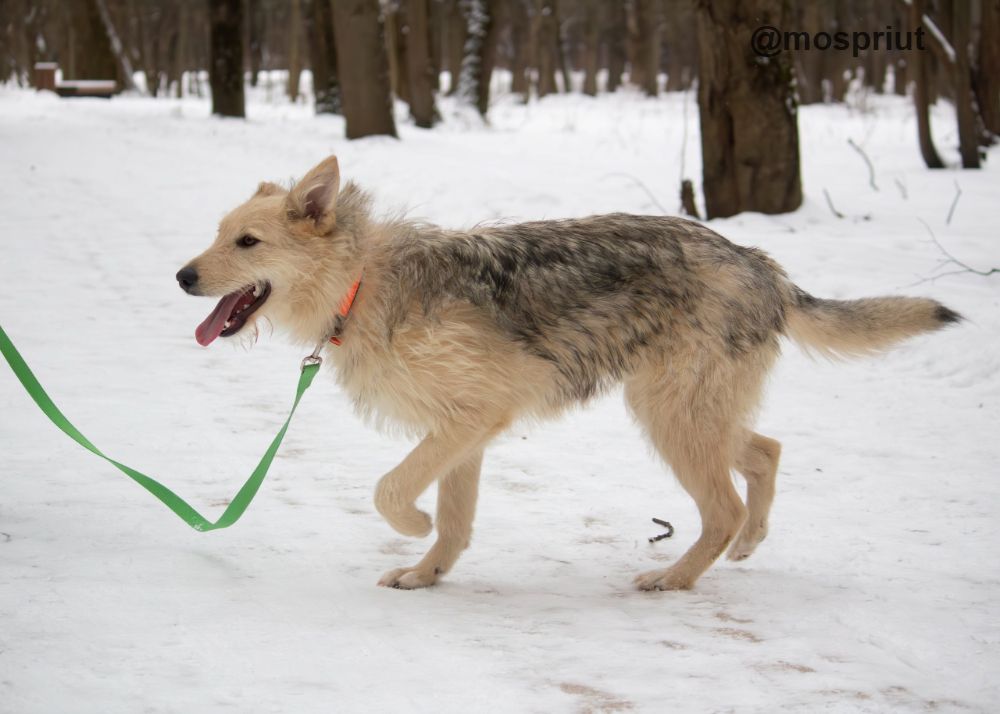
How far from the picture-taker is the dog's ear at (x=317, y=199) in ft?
14.3

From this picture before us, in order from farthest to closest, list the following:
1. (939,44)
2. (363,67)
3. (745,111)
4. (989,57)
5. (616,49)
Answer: (616,49) < (363,67) < (989,57) < (939,44) < (745,111)

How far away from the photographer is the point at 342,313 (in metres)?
4.33

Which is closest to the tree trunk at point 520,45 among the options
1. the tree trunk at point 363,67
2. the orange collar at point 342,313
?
the tree trunk at point 363,67

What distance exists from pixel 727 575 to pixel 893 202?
890 cm

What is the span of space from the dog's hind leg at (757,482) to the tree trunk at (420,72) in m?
18.6

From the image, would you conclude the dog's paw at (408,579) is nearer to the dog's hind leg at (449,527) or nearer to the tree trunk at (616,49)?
the dog's hind leg at (449,527)

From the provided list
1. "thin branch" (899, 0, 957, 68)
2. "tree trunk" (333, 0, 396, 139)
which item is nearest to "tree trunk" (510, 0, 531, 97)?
"tree trunk" (333, 0, 396, 139)

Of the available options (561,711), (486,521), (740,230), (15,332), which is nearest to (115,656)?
(561,711)

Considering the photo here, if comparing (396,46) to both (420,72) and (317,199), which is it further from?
(317,199)

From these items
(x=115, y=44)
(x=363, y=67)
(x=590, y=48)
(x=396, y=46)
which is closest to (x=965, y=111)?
(x=363, y=67)

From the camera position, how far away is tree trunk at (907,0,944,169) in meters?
13.4

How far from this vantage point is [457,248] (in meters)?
4.54

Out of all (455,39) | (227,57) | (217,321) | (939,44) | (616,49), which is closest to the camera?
(217,321)

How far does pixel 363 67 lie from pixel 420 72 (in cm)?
486
